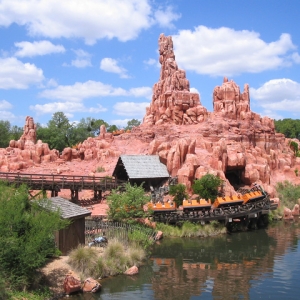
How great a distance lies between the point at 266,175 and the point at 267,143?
34.9 ft

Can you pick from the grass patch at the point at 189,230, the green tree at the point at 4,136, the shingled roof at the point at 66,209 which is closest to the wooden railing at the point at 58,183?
the grass patch at the point at 189,230

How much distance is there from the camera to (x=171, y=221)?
3020 centimetres

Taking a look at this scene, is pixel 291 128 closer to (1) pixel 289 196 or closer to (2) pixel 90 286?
(1) pixel 289 196

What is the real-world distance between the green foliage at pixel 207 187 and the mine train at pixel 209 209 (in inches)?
32.6

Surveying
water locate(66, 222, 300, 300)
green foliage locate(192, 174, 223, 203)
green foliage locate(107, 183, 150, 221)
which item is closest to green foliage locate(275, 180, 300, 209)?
green foliage locate(192, 174, 223, 203)

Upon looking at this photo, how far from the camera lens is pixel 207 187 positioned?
111ft

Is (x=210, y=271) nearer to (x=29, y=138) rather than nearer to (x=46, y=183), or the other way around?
(x=46, y=183)

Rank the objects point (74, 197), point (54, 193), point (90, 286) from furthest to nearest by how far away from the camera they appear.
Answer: point (74, 197)
point (54, 193)
point (90, 286)

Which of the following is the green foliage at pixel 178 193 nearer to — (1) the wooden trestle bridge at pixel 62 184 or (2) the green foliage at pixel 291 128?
(1) the wooden trestle bridge at pixel 62 184

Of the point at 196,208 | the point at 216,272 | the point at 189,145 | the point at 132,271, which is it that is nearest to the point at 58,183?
the point at 196,208

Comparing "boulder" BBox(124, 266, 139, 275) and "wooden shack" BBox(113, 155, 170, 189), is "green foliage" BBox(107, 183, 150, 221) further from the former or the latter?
"boulder" BBox(124, 266, 139, 275)

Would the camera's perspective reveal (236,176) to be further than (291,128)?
No

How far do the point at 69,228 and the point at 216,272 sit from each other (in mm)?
7734

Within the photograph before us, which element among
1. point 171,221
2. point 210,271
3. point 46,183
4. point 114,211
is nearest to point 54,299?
point 210,271
